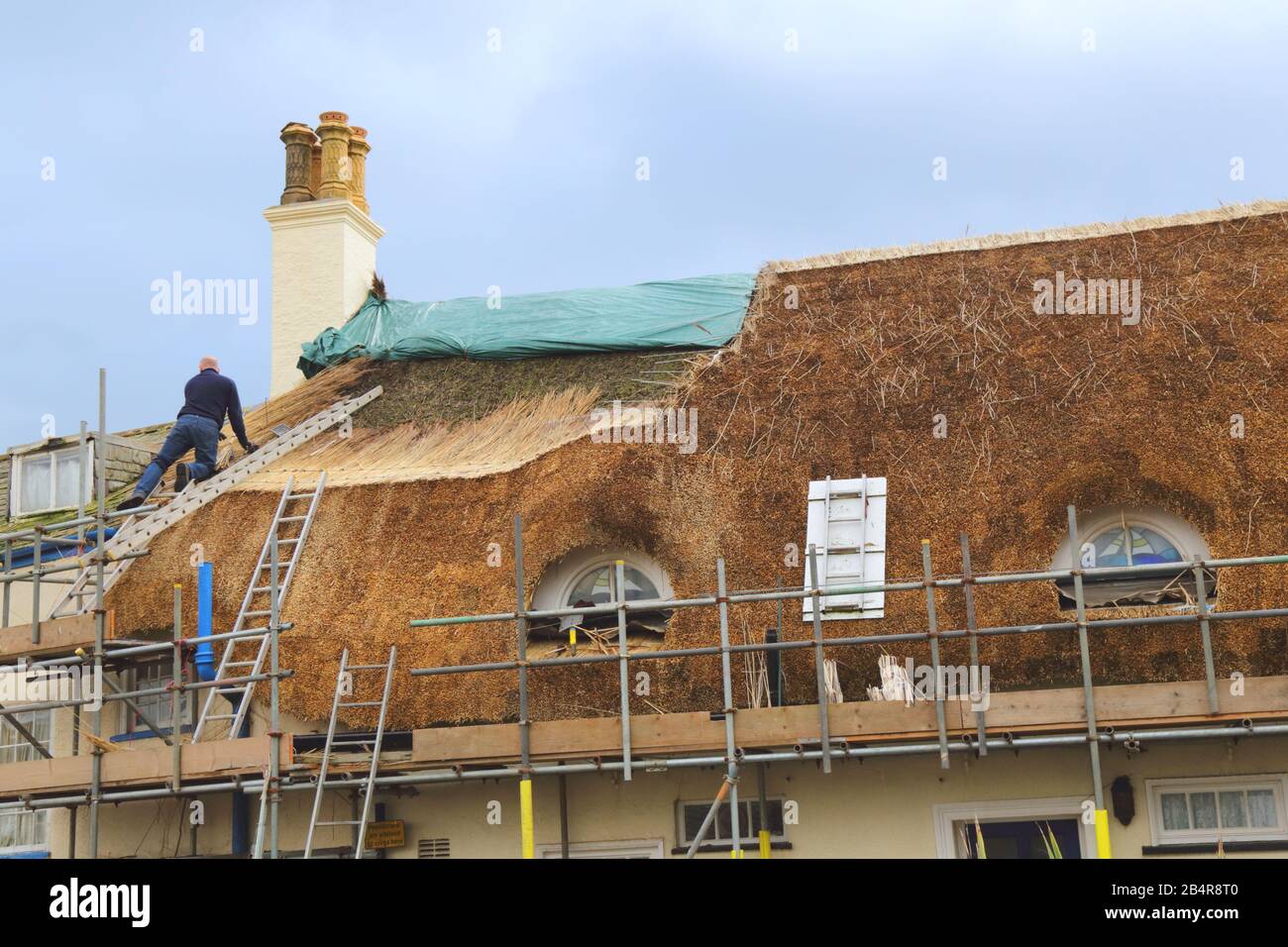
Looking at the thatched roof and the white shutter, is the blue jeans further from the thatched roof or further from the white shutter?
the white shutter

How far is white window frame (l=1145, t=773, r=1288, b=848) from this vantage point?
404 inches

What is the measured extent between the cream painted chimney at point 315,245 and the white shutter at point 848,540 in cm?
724

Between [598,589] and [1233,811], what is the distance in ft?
16.6

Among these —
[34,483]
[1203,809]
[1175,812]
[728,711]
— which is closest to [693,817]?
[728,711]

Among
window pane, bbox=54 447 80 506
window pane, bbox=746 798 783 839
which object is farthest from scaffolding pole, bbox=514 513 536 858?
window pane, bbox=54 447 80 506

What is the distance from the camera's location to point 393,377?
15445mm

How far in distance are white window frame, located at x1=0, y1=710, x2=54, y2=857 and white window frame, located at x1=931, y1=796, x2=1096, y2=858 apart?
310 inches

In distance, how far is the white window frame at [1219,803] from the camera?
10.2 meters

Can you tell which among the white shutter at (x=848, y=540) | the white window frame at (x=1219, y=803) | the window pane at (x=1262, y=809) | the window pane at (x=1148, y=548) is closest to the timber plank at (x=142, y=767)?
the white shutter at (x=848, y=540)

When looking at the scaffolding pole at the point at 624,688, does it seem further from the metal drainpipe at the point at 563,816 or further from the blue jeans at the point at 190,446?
the blue jeans at the point at 190,446

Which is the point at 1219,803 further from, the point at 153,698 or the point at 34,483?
the point at 34,483
